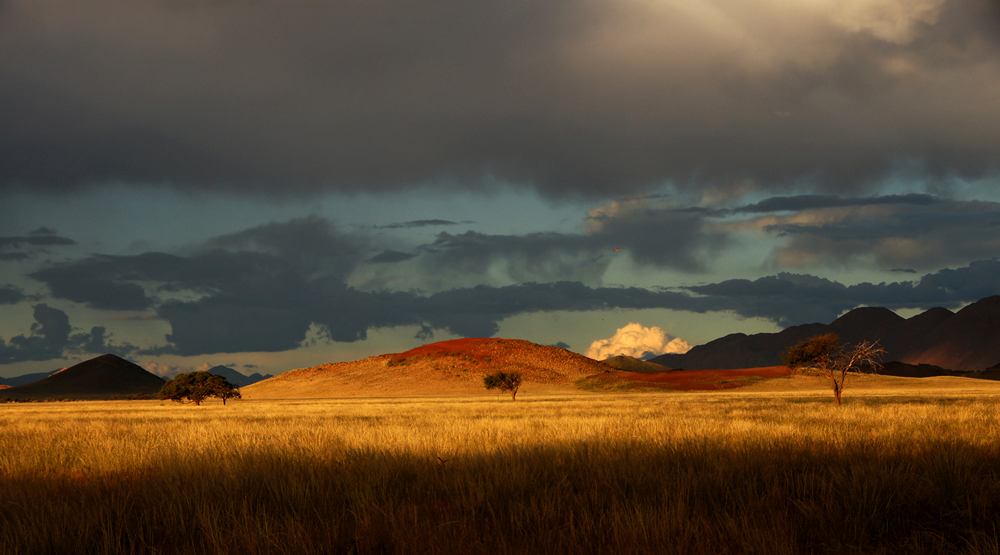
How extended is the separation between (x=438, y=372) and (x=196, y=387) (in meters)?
65.2

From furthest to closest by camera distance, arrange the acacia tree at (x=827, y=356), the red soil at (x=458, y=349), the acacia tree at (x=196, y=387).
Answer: the red soil at (x=458, y=349) → the acacia tree at (x=196, y=387) → the acacia tree at (x=827, y=356)

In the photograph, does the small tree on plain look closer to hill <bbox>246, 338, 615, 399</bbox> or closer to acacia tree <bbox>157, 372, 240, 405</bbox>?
acacia tree <bbox>157, 372, 240, 405</bbox>

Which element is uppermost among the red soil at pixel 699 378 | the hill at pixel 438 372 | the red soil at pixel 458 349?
the red soil at pixel 458 349

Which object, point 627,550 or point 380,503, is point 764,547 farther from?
point 380,503

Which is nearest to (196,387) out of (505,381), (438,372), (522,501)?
(505,381)

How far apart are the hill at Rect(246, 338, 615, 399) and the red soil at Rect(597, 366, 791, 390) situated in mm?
13217

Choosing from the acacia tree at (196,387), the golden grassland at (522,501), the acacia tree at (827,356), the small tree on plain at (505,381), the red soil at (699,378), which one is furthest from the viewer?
the red soil at (699,378)

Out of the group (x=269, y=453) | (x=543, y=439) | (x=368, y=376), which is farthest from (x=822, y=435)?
(x=368, y=376)

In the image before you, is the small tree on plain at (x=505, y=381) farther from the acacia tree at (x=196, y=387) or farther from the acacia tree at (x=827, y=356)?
the acacia tree at (x=827, y=356)

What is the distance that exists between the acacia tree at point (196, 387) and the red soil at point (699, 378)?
6926 centimetres

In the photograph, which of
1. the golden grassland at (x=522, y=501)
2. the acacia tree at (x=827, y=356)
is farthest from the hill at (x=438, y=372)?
the golden grassland at (x=522, y=501)

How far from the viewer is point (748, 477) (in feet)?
26.4

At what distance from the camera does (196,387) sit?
7269cm

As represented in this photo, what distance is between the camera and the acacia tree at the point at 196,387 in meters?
72.6
